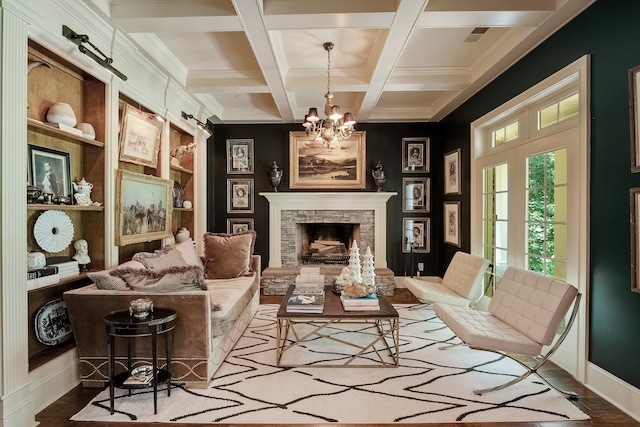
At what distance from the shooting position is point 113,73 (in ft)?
9.95

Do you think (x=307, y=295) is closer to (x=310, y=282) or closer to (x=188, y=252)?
(x=310, y=282)

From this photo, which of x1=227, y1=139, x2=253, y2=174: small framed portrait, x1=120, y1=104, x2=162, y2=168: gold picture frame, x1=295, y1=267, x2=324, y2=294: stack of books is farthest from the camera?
x1=227, y1=139, x2=253, y2=174: small framed portrait

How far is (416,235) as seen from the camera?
622 cm

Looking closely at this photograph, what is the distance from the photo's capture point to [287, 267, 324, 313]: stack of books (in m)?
3.04

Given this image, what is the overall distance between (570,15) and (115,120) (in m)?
4.05

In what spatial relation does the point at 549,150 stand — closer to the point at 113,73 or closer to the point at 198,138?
the point at 113,73

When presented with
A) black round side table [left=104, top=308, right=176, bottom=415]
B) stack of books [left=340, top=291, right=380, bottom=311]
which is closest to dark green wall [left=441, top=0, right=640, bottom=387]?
stack of books [left=340, top=291, right=380, bottom=311]

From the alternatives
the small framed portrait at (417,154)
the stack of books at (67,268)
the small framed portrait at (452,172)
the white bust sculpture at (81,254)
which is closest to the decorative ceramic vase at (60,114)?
the white bust sculpture at (81,254)

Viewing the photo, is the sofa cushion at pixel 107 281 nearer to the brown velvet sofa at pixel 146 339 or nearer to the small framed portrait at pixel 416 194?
the brown velvet sofa at pixel 146 339

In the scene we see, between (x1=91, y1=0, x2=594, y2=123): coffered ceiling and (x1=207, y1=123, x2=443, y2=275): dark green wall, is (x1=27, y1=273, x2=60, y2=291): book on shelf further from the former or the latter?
(x1=207, y1=123, x2=443, y2=275): dark green wall

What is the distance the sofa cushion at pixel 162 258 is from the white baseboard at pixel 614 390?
3730mm

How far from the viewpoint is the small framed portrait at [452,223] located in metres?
5.36

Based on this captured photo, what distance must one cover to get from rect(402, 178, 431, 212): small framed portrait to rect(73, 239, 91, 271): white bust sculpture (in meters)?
4.80

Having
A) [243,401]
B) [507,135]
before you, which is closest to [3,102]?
[243,401]
